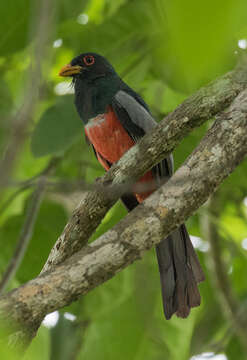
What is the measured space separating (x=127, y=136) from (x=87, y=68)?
991mm

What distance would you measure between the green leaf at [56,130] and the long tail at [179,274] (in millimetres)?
1052

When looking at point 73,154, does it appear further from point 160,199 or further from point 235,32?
point 235,32

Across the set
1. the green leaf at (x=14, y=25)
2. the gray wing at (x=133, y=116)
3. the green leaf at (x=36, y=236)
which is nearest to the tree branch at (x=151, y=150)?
the green leaf at (x=36, y=236)

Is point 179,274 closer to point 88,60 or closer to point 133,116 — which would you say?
point 133,116

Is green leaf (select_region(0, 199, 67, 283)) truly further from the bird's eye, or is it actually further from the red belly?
the bird's eye

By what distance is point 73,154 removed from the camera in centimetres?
473

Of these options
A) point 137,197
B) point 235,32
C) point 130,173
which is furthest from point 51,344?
point 235,32

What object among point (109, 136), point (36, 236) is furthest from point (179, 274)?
point (109, 136)

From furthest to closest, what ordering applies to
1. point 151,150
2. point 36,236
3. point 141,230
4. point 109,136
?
point 109,136 → point 36,236 → point 151,150 → point 141,230

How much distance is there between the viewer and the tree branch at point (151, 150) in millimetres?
2674

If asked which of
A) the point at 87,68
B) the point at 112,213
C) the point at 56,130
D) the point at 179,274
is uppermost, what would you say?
the point at 87,68

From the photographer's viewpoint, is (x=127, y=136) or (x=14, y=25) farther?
(x=127, y=136)

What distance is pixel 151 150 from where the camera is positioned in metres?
2.67

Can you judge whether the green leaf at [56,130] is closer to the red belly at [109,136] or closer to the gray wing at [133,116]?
the red belly at [109,136]
